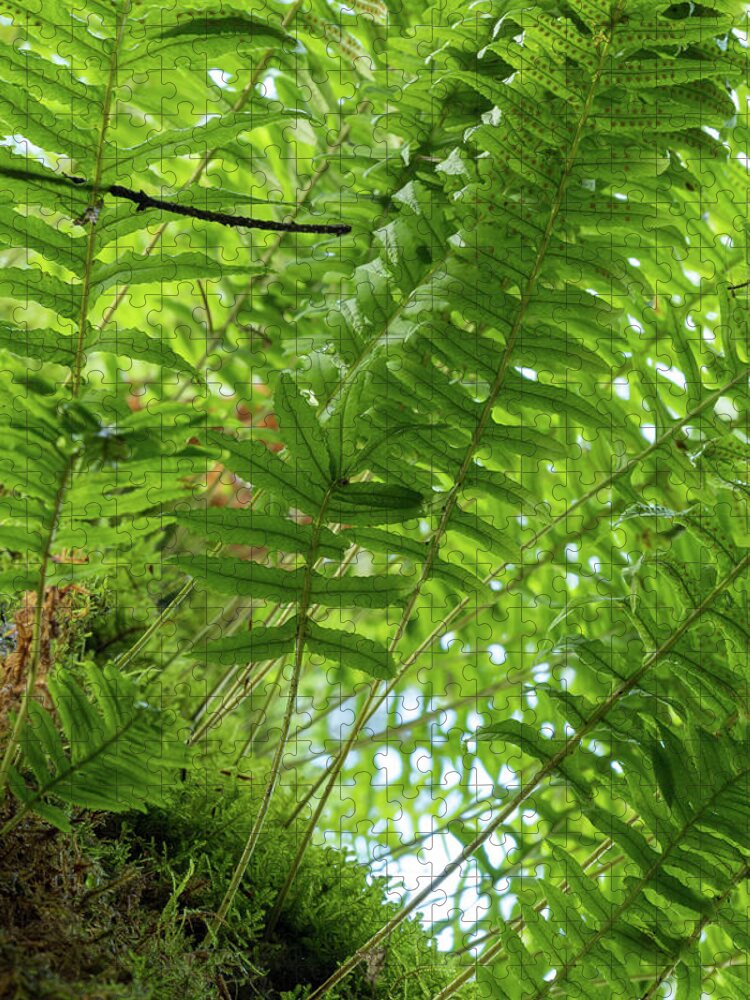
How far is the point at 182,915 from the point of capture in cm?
81

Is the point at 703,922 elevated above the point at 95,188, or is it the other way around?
the point at 95,188

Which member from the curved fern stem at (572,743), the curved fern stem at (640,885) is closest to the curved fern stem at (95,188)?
the curved fern stem at (572,743)

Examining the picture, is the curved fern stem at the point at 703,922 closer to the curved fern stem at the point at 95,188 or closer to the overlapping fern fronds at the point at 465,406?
the overlapping fern fronds at the point at 465,406

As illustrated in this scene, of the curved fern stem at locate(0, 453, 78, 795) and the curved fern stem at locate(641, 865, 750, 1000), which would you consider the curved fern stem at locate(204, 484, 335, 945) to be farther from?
the curved fern stem at locate(641, 865, 750, 1000)

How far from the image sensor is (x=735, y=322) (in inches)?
39.4

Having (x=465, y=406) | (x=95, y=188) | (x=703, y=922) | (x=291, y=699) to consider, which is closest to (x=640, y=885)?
(x=703, y=922)

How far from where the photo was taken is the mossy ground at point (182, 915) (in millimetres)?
590

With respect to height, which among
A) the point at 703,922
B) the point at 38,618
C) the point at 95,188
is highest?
the point at 95,188

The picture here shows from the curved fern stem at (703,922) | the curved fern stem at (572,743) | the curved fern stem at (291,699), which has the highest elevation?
the curved fern stem at (291,699)

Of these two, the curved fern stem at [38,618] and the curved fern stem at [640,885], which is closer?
the curved fern stem at [38,618]

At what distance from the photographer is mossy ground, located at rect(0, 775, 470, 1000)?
59 centimetres

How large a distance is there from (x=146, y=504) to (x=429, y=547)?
0.33 m

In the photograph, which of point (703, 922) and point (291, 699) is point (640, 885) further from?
point (291, 699)

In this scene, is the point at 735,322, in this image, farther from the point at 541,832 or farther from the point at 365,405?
the point at 541,832
